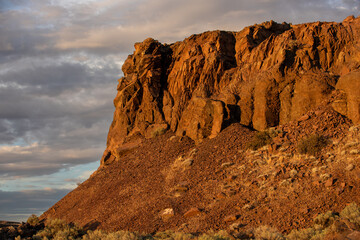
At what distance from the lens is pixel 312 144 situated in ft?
90.7

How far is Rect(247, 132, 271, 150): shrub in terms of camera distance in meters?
31.2

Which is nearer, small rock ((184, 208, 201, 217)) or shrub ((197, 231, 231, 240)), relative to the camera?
shrub ((197, 231, 231, 240))

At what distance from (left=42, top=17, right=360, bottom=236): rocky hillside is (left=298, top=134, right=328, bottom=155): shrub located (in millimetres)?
339

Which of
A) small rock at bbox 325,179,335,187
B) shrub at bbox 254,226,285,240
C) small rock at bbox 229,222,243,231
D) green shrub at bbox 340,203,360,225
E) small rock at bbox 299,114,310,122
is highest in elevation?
small rock at bbox 299,114,310,122

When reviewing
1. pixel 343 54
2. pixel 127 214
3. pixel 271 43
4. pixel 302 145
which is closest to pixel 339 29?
pixel 343 54

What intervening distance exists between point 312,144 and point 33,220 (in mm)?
26261

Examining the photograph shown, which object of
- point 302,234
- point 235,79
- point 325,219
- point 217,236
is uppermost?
point 235,79

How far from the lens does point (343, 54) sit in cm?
3522

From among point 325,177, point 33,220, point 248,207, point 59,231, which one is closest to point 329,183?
point 325,177

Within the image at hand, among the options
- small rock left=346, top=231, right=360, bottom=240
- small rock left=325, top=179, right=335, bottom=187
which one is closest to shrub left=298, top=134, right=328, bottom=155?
small rock left=325, top=179, right=335, bottom=187

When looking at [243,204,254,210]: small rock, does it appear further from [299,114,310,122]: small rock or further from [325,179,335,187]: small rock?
[299,114,310,122]: small rock

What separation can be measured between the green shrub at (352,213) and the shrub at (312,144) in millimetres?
6821

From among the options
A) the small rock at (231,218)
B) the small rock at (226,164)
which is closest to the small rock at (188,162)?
the small rock at (226,164)

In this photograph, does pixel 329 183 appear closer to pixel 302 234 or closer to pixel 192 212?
pixel 302 234
